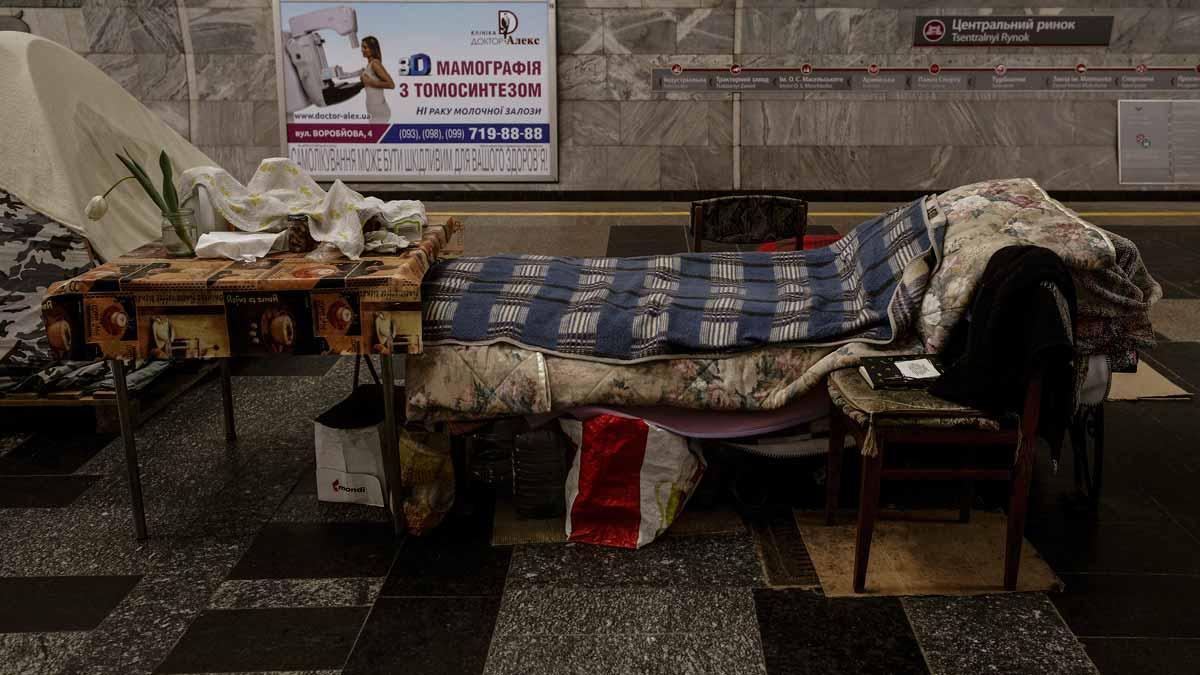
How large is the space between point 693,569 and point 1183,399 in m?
2.57

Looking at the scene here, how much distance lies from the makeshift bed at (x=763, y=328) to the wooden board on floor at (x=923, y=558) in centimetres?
49

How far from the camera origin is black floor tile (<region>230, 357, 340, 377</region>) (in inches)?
204

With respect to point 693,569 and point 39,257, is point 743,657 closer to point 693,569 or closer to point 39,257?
point 693,569

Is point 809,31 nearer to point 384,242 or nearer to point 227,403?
point 384,242

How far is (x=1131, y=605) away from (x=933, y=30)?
6.34m

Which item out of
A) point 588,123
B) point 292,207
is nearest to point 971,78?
point 588,123

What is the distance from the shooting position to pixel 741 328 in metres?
3.58

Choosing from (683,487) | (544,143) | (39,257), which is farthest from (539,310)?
(544,143)

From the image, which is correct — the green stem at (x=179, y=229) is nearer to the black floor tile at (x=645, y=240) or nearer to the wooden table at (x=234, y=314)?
the wooden table at (x=234, y=314)

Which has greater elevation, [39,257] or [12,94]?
[12,94]

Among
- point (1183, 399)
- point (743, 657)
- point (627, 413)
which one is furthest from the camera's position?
point (1183, 399)

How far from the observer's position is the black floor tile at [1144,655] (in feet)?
9.29

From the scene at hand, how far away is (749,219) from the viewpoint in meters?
4.82

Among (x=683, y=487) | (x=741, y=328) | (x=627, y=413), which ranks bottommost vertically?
(x=683, y=487)
